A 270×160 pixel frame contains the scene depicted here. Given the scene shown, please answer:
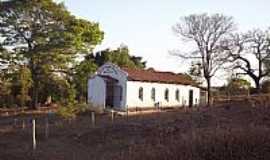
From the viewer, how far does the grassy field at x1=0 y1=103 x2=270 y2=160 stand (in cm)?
1170

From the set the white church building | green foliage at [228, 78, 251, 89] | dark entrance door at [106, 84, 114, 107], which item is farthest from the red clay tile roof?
green foliage at [228, 78, 251, 89]

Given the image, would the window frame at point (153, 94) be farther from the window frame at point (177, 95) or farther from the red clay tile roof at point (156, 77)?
the window frame at point (177, 95)

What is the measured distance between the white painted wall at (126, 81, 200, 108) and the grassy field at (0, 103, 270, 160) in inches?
522

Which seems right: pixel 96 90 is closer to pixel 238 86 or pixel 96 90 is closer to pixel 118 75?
pixel 118 75

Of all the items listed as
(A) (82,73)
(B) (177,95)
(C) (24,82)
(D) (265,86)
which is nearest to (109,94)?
(A) (82,73)

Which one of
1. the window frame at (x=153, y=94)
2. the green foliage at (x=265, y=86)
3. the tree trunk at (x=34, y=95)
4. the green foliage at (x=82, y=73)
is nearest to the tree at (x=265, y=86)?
the green foliage at (x=265, y=86)

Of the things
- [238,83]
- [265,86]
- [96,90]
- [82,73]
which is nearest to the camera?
[96,90]

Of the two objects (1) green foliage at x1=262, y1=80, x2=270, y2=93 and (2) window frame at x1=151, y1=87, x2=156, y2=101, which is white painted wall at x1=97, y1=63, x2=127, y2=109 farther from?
(1) green foliage at x1=262, y1=80, x2=270, y2=93

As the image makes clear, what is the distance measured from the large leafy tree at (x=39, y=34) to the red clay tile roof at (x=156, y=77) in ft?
18.5

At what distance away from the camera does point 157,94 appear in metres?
47.3

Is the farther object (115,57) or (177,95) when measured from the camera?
(115,57)

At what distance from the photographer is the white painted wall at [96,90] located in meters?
43.7

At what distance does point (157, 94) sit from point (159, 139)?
26.7m

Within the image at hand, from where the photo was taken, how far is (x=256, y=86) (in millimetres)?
53938
